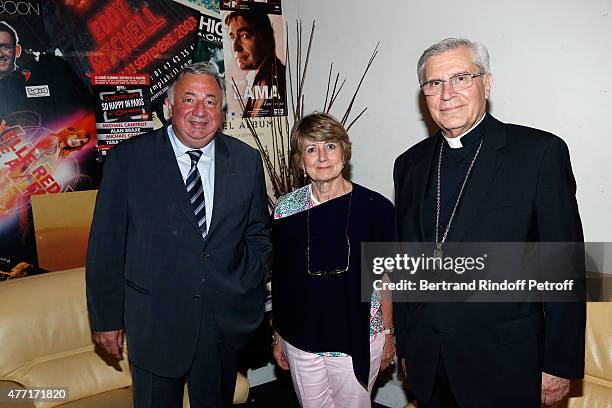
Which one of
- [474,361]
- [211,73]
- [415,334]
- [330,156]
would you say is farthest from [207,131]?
[474,361]

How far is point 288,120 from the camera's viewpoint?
409 centimetres

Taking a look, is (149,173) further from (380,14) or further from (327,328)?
(380,14)

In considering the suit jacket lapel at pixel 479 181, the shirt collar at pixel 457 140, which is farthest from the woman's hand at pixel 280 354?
the shirt collar at pixel 457 140

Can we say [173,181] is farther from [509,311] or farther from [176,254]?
[509,311]

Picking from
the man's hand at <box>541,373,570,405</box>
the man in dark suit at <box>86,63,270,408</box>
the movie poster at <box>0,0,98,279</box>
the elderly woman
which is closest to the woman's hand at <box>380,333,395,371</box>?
the elderly woman

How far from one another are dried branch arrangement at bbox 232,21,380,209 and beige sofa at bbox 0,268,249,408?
145cm

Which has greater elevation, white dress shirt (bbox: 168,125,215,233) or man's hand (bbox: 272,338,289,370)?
white dress shirt (bbox: 168,125,215,233)

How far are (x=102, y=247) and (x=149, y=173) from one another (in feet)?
1.10

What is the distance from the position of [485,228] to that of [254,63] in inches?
101

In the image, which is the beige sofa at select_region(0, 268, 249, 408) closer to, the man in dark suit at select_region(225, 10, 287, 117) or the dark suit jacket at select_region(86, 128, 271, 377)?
the dark suit jacket at select_region(86, 128, 271, 377)

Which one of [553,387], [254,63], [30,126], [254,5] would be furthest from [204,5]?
[553,387]

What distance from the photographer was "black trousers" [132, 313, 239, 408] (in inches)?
84.5

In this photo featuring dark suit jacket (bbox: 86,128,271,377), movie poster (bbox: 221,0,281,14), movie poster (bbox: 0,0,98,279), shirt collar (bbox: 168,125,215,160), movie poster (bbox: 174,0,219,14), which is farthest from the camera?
movie poster (bbox: 221,0,281,14)

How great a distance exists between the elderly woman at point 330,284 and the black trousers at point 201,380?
0.29 m
